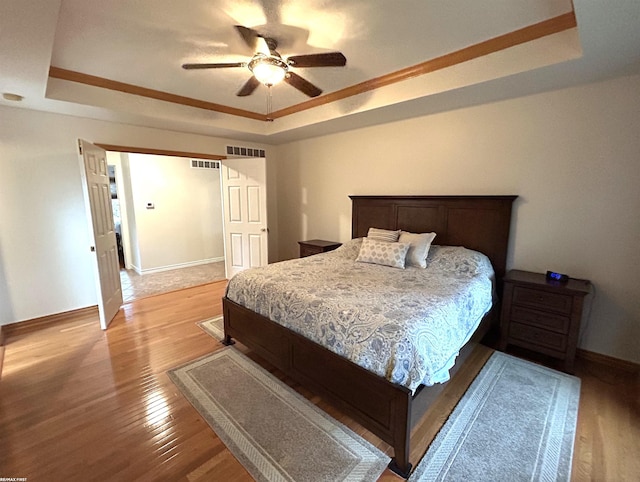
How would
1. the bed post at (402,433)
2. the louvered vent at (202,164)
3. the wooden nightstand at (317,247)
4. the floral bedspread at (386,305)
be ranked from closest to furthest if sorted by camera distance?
1. the bed post at (402,433)
2. the floral bedspread at (386,305)
3. the wooden nightstand at (317,247)
4. the louvered vent at (202,164)

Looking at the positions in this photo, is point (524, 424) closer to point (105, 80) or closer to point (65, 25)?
point (65, 25)

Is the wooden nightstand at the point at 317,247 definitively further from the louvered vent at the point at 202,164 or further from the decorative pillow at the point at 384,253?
the louvered vent at the point at 202,164

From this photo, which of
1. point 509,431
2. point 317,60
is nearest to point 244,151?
point 317,60

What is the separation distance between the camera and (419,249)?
10.1 ft

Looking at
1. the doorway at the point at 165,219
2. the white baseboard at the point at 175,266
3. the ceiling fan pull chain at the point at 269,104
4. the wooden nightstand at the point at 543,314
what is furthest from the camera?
the white baseboard at the point at 175,266

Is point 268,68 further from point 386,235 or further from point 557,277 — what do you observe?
point 557,277

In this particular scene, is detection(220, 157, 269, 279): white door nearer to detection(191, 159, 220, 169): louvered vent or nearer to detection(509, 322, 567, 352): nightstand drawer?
detection(191, 159, 220, 169): louvered vent

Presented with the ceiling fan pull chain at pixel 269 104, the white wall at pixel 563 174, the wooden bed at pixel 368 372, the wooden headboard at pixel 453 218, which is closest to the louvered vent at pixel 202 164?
the ceiling fan pull chain at pixel 269 104

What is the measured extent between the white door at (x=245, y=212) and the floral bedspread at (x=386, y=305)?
1829 millimetres

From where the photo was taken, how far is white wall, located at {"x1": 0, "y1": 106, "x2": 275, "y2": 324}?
10.3 ft

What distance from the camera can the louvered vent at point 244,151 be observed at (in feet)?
16.0

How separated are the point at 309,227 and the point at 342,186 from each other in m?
1.01

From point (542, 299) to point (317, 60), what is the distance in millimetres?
2693

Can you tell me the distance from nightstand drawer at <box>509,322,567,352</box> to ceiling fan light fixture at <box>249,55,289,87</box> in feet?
9.71
